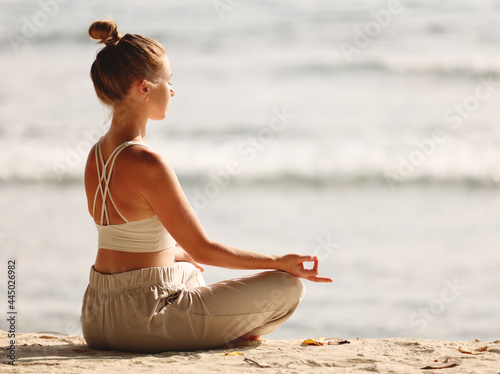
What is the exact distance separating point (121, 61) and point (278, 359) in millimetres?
1403

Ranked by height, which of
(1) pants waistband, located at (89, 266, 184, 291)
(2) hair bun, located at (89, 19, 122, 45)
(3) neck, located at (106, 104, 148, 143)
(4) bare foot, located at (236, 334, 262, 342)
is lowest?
(4) bare foot, located at (236, 334, 262, 342)

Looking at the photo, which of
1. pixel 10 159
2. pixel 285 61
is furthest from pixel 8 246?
pixel 285 61

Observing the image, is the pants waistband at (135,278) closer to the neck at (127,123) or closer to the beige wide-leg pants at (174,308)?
the beige wide-leg pants at (174,308)

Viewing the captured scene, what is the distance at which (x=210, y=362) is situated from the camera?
8.22 ft

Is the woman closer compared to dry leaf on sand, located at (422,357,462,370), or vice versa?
dry leaf on sand, located at (422,357,462,370)

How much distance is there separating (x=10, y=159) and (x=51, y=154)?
0.64 metres

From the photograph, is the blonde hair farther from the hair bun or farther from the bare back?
the bare back

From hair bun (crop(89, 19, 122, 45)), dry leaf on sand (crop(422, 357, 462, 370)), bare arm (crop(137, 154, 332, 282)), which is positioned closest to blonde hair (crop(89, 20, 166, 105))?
hair bun (crop(89, 19, 122, 45))

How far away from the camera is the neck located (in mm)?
2691

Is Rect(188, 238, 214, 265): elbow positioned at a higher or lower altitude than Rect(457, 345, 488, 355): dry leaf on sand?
higher

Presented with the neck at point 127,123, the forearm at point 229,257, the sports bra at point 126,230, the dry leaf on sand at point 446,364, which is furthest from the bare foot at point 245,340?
the neck at point 127,123

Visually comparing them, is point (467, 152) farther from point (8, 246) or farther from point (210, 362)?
point (210, 362)

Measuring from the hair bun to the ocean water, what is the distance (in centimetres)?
220

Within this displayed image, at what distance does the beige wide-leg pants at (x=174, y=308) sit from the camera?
265 cm
